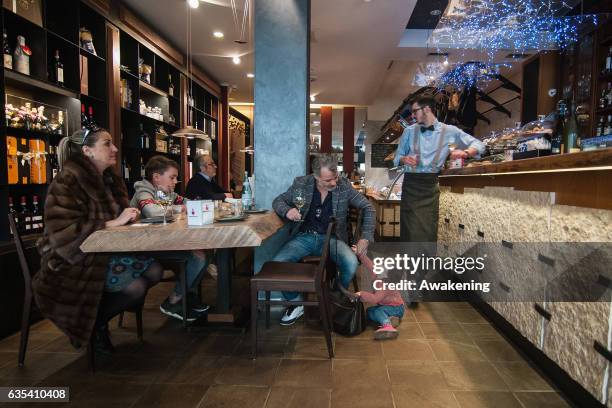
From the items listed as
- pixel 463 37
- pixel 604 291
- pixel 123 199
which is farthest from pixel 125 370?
pixel 463 37

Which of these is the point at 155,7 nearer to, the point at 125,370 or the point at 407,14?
the point at 407,14

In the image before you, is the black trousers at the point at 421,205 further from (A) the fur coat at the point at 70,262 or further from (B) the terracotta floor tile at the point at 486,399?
(A) the fur coat at the point at 70,262

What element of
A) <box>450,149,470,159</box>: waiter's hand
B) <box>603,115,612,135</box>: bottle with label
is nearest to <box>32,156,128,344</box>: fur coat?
<box>450,149,470,159</box>: waiter's hand

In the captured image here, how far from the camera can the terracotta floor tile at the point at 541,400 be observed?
1.85 metres

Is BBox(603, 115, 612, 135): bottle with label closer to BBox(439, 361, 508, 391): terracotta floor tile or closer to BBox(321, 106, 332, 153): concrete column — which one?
BBox(439, 361, 508, 391): terracotta floor tile

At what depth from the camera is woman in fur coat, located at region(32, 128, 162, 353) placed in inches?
80.8

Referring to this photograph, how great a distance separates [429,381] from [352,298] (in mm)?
769

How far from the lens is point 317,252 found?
2.99 m

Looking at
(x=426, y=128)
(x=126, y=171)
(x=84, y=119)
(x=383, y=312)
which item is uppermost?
(x=84, y=119)

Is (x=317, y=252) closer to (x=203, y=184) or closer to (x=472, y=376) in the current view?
(x=472, y=376)

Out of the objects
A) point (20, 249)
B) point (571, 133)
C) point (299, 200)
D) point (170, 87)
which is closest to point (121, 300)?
point (20, 249)

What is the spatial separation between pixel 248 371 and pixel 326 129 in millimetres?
9491

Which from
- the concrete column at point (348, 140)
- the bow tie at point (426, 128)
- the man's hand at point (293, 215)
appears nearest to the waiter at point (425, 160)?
the bow tie at point (426, 128)

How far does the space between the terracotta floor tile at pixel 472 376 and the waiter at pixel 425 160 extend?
4.21 feet
